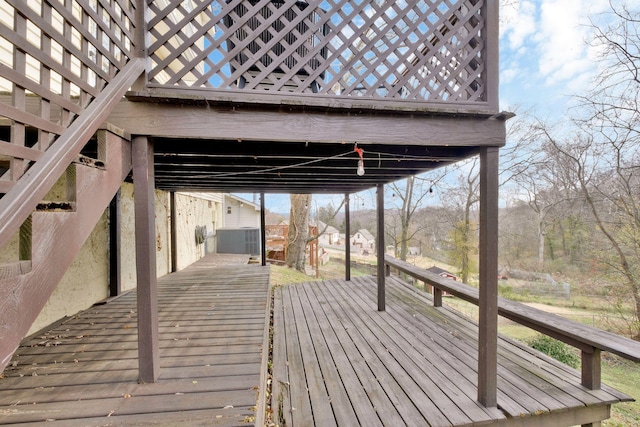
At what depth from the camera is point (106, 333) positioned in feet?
9.11

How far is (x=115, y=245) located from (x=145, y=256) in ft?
9.17

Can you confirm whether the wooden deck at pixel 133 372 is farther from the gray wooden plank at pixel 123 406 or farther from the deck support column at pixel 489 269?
the deck support column at pixel 489 269

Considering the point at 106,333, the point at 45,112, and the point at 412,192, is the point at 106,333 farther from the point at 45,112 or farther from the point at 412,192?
the point at 412,192

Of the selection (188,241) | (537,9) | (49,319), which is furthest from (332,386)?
(537,9)

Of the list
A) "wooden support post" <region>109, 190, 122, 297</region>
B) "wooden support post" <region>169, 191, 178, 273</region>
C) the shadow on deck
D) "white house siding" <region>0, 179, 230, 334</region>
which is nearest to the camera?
the shadow on deck

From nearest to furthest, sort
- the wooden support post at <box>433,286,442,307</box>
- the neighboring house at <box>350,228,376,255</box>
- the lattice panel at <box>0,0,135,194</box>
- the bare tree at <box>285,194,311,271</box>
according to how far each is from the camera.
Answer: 1. the lattice panel at <box>0,0,135,194</box>
2. the wooden support post at <box>433,286,442,307</box>
3. the bare tree at <box>285,194,311,271</box>
4. the neighboring house at <box>350,228,376,255</box>

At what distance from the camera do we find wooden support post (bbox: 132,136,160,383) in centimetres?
183

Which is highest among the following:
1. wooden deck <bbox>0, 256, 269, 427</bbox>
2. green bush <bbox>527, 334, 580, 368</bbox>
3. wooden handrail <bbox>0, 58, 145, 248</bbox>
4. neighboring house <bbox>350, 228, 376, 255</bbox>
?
wooden handrail <bbox>0, 58, 145, 248</bbox>

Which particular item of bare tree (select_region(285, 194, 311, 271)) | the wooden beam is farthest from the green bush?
bare tree (select_region(285, 194, 311, 271))

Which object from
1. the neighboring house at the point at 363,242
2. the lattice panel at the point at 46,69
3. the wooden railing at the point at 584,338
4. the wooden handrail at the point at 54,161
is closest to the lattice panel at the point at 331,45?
the lattice panel at the point at 46,69

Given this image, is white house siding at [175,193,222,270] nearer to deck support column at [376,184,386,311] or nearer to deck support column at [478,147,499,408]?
deck support column at [376,184,386,311]

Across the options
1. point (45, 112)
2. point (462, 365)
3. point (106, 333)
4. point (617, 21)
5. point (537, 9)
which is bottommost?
point (462, 365)

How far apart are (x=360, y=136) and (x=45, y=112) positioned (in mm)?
1738

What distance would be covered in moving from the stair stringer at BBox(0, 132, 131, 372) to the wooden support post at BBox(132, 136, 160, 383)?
213 millimetres
